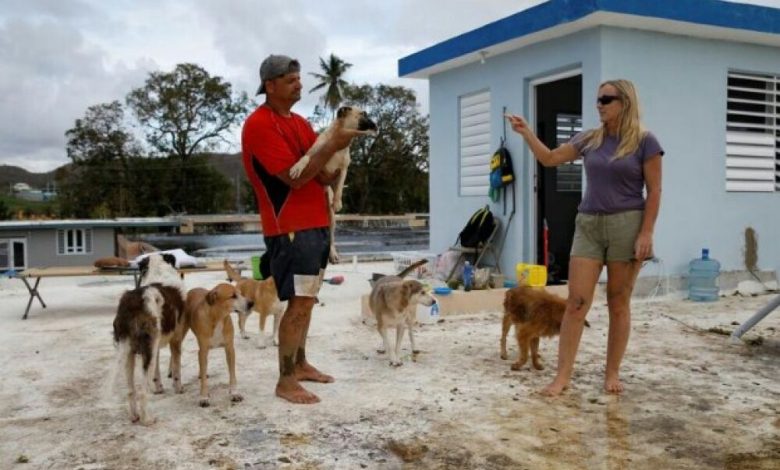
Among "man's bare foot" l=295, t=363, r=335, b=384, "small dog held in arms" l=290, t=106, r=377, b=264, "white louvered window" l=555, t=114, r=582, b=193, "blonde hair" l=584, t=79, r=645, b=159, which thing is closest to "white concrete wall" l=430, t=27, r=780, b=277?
"white louvered window" l=555, t=114, r=582, b=193

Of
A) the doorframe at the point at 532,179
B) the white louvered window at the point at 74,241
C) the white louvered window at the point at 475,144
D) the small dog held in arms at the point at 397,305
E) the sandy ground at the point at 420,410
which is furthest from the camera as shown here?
the white louvered window at the point at 74,241

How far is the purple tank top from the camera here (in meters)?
4.08

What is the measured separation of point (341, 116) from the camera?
155 inches

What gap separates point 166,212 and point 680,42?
132 feet

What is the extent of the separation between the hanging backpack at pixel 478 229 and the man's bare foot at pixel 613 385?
14.7ft

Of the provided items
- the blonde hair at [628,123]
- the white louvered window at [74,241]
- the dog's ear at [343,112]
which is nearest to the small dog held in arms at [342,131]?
the dog's ear at [343,112]

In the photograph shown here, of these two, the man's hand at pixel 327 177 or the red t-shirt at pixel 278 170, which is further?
the man's hand at pixel 327 177

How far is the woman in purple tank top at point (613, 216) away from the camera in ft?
13.4

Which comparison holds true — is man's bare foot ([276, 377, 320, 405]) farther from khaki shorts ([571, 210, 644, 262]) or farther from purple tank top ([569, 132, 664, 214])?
purple tank top ([569, 132, 664, 214])

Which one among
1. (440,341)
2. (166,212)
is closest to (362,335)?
(440,341)

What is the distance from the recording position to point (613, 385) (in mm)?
4324

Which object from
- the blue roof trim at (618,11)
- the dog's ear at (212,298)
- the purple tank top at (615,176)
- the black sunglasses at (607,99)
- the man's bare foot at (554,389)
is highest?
the blue roof trim at (618,11)

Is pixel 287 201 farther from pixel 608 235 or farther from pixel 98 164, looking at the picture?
pixel 98 164

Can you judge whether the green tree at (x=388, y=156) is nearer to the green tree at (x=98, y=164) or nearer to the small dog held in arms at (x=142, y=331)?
the green tree at (x=98, y=164)
